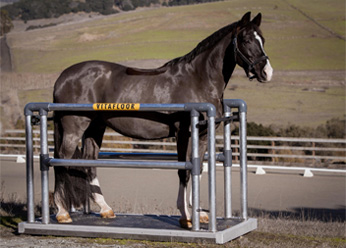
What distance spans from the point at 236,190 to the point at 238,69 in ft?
80.4

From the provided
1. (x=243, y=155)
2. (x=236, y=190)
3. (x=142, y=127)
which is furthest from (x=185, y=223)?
(x=236, y=190)

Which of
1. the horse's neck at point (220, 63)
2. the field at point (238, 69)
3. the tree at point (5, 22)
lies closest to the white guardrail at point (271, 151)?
the field at point (238, 69)

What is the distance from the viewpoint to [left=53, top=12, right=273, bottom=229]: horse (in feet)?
17.9

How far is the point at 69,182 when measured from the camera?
5859mm

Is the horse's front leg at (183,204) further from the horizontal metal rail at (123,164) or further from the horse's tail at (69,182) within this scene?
the horse's tail at (69,182)

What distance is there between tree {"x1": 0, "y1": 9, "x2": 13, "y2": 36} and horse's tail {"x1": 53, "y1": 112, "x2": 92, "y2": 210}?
36.6 meters

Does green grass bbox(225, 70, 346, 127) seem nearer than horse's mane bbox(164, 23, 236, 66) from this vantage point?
No

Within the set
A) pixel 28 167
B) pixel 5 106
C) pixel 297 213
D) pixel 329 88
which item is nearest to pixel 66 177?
pixel 28 167

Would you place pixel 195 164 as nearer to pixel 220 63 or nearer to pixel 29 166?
pixel 220 63

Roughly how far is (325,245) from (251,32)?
6.98ft

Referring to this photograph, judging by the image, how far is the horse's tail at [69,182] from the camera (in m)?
5.84

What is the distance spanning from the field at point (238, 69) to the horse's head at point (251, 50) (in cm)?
2858

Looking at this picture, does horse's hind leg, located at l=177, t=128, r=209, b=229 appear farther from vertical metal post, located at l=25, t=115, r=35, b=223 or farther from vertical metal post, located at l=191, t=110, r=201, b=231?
vertical metal post, located at l=25, t=115, r=35, b=223

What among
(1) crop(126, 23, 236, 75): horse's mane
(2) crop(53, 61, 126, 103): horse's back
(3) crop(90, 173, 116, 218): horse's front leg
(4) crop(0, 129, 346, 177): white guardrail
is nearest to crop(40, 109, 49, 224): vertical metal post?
(2) crop(53, 61, 126, 103): horse's back
